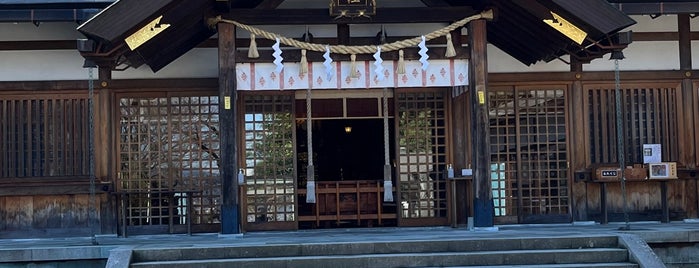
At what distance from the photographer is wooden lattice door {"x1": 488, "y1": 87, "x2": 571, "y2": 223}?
13.8 meters

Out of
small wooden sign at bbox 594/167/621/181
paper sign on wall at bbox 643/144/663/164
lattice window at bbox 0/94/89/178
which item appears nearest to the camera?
lattice window at bbox 0/94/89/178

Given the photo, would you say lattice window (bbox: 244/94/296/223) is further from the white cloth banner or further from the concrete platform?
the white cloth banner

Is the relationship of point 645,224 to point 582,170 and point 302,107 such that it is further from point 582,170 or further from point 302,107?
point 302,107

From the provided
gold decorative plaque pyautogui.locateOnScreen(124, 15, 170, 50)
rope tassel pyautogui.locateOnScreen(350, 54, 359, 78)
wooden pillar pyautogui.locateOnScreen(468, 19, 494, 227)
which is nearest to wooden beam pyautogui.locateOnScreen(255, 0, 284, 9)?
rope tassel pyautogui.locateOnScreen(350, 54, 359, 78)

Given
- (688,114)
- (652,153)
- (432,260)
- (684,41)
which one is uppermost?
(684,41)

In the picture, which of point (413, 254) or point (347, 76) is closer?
point (413, 254)

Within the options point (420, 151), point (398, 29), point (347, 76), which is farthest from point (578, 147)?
point (347, 76)

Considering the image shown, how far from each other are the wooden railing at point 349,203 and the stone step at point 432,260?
3.65m

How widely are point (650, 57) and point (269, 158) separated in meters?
6.43

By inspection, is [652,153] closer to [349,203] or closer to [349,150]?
[349,203]

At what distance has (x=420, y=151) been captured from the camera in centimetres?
1370

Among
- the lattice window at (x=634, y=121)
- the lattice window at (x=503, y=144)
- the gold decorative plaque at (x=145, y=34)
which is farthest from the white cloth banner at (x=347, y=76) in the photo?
the lattice window at (x=634, y=121)

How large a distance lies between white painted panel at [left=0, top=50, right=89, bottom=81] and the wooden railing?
4153 mm

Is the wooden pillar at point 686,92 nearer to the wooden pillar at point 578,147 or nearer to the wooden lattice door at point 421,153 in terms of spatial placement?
the wooden pillar at point 578,147
